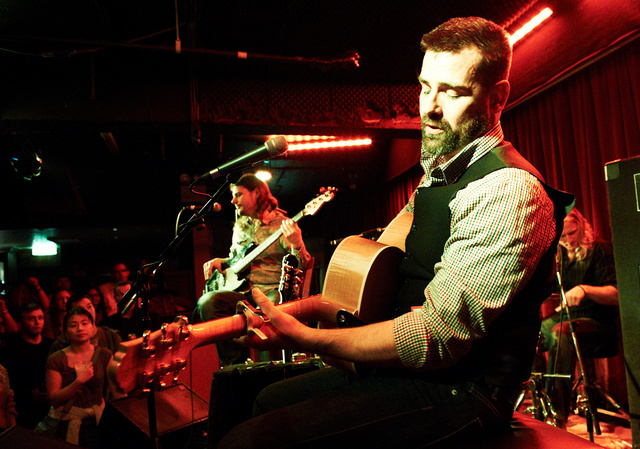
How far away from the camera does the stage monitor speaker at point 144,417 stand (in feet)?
8.94

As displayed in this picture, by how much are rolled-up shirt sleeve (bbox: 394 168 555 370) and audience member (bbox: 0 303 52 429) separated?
3828mm

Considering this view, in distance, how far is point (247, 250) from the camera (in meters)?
4.62

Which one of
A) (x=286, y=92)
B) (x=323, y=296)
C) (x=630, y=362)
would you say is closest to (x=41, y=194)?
(x=286, y=92)

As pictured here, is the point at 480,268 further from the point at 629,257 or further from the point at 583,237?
the point at 583,237

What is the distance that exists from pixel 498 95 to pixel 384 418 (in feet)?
3.33

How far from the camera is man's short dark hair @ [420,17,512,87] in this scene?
53.8 inches

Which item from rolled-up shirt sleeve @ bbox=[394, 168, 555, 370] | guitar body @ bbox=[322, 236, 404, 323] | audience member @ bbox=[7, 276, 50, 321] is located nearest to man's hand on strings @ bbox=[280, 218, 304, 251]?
guitar body @ bbox=[322, 236, 404, 323]

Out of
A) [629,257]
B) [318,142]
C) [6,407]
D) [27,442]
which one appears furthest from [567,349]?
[318,142]

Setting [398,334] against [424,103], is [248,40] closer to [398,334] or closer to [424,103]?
[424,103]

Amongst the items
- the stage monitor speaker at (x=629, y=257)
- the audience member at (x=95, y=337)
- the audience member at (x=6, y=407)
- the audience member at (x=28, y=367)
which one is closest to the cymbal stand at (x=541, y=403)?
the stage monitor speaker at (x=629, y=257)

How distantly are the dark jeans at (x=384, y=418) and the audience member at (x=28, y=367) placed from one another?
3.48 metres

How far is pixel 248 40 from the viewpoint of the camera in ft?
15.7

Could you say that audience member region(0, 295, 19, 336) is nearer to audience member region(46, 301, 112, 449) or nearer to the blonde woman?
audience member region(46, 301, 112, 449)

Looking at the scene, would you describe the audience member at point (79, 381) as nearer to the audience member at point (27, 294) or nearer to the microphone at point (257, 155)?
the microphone at point (257, 155)
